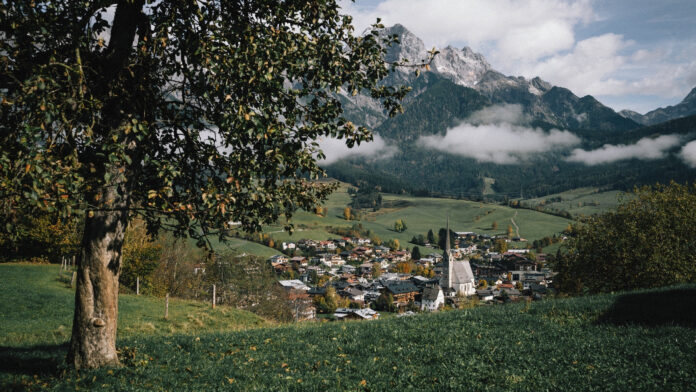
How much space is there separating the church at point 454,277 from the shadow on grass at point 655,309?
139540 mm

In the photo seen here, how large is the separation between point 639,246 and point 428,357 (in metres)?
37.5

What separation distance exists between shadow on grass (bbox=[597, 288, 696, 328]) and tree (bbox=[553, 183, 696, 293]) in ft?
70.8

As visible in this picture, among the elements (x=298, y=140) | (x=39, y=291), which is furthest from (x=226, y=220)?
(x=39, y=291)

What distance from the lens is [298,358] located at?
12070 millimetres

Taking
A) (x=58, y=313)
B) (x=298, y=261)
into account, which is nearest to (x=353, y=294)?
(x=298, y=261)

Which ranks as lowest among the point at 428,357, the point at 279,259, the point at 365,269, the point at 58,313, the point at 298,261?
the point at 365,269

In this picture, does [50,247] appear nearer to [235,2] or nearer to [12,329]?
[12,329]

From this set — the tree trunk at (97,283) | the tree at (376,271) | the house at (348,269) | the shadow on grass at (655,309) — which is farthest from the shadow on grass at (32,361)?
the tree at (376,271)

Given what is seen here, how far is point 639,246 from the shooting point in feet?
127

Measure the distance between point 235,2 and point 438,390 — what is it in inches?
447

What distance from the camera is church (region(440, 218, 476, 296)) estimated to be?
157 m

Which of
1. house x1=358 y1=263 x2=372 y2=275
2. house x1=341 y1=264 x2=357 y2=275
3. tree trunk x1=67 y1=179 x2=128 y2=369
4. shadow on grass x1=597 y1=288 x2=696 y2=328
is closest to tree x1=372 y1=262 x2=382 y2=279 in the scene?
house x1=358 y1=263 x2=372 y2=275

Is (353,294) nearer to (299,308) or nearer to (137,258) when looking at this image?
(299,308)

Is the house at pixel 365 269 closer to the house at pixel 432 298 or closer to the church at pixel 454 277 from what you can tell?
the church at pixel 454 277
